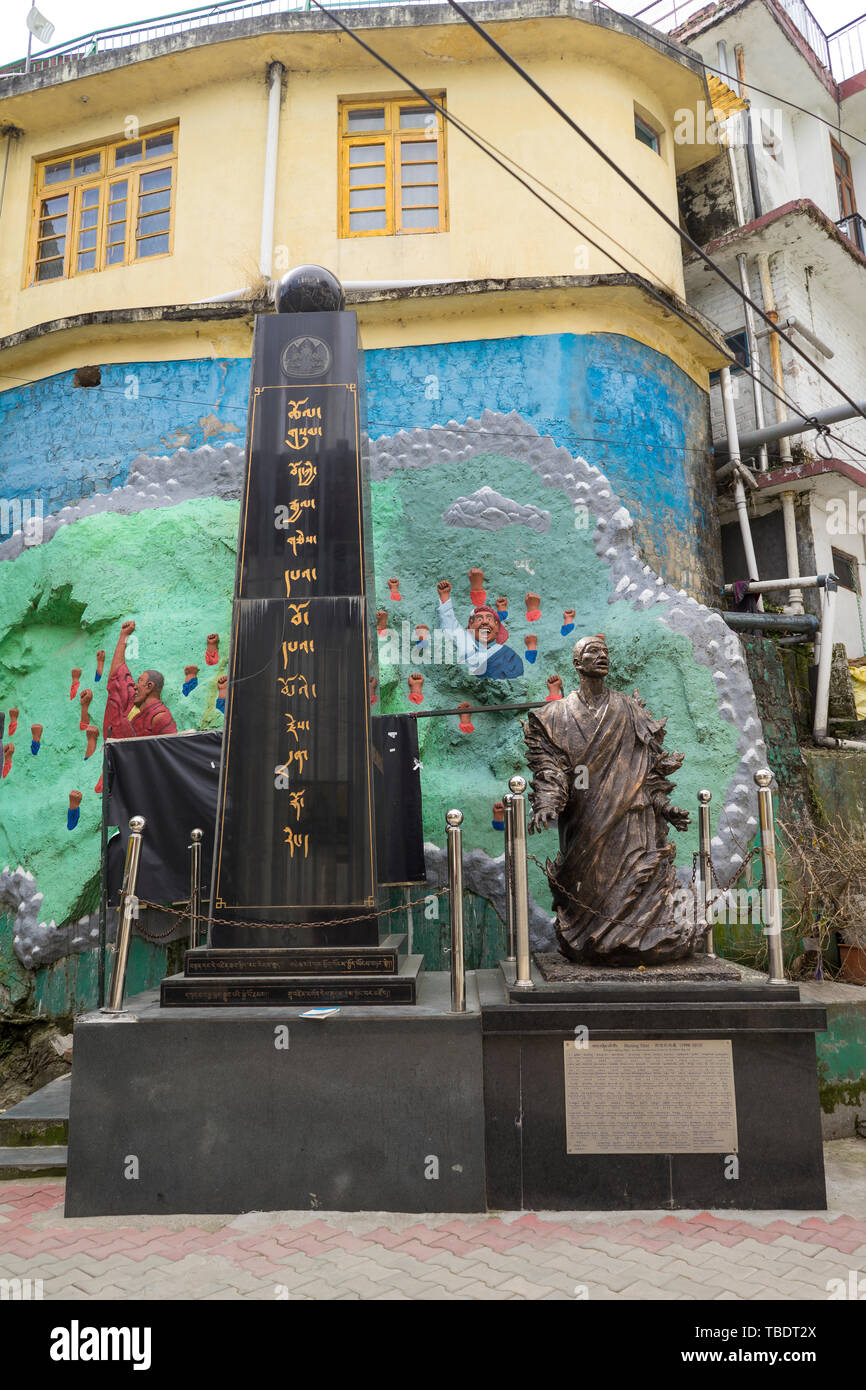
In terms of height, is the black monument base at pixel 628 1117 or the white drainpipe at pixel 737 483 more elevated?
the white drainpipe at pixel 737 483

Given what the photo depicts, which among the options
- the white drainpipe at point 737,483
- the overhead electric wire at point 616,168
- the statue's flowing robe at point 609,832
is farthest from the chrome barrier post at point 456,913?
the white drainpipe at point 737,483

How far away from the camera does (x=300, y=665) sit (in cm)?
612

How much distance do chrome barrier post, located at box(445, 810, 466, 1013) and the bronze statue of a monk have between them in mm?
537

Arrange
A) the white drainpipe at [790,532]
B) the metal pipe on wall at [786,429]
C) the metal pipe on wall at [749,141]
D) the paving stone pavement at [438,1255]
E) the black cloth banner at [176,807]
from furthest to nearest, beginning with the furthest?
the metal pipe on wall at [749,141]
the white drainpipe at [790,532]
the metal pipe on wall at [786,429]
the black cloth banner at [176,807]
the paving stone pavement at [438,1255]

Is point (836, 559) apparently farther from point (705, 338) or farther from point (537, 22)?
point (537, 22)

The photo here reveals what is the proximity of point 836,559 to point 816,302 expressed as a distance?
3.78m

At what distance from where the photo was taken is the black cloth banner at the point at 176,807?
8211 millimetres

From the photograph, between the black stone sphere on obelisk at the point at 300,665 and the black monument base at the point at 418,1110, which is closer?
Result: the black monument base at the point at 418,1110

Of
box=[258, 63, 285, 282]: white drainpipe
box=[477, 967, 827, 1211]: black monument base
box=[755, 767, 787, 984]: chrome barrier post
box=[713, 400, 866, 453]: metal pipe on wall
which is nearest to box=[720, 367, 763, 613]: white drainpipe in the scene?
box=[713, 400, 866, 453]: metal pipe on wall

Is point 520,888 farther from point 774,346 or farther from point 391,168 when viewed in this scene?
point 774,346

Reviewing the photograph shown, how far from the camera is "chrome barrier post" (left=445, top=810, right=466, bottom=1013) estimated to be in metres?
5.27

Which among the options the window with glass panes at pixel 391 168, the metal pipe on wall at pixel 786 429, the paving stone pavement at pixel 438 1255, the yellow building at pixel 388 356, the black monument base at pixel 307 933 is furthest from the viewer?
the metal pipe on wall at pixel 786 429

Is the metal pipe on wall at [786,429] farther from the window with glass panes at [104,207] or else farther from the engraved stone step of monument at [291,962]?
the engraved stone step of monument at [291,962]

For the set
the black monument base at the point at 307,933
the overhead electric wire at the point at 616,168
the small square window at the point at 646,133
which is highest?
the small square window at the point at 646,133
